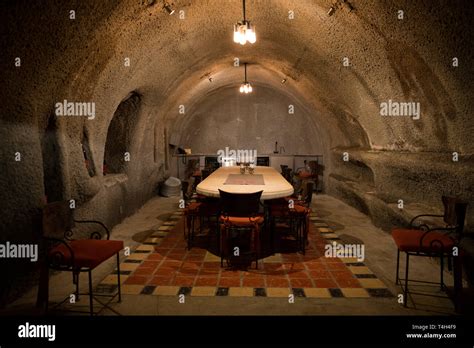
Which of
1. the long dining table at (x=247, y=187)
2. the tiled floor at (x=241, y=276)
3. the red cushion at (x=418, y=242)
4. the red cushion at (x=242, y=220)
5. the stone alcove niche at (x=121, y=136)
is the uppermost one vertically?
the stone alcove niche at (x=121, y=136)

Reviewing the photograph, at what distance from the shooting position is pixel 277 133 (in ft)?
46.9

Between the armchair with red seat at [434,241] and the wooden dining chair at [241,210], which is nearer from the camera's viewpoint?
the armchair with red seat at [434,241]

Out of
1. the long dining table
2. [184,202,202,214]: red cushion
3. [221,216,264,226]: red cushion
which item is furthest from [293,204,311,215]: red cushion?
[184,202,202,214]: red cushion

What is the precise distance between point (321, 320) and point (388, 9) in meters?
3.35

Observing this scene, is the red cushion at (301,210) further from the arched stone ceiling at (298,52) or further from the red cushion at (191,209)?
the arched stone ceiling at (298,52)

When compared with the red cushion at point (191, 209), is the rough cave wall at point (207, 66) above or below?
above

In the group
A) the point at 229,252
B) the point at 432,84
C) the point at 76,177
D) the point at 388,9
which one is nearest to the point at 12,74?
the point at 76,177

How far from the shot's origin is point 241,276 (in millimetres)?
4328

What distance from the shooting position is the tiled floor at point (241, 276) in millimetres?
3871

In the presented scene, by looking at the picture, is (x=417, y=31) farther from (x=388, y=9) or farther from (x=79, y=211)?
(x=79, y=211)

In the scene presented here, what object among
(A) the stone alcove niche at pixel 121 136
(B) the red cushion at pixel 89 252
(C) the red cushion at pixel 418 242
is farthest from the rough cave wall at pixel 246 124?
(B) the red cushion at pixel 89 252

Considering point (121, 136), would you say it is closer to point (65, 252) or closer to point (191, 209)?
point (191, 209)

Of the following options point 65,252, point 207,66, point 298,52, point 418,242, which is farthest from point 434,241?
point 207,66

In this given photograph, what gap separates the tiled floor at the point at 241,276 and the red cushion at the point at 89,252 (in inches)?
25.9
